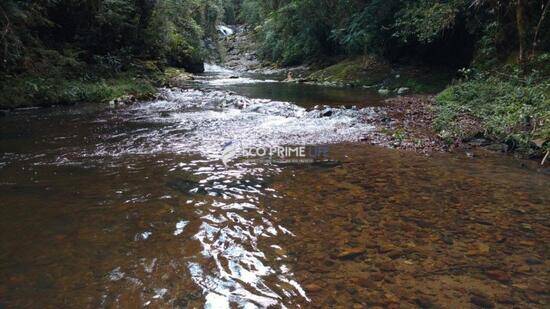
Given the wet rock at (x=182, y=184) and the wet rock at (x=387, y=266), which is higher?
the wet rock at (x=182, y=184)

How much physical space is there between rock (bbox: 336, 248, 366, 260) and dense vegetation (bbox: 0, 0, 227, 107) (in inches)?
420

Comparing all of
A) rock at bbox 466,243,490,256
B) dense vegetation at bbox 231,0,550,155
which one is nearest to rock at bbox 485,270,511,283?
rock at bbox 466,243,490,256

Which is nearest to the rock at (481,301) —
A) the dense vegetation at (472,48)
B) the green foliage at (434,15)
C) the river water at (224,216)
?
the river water at (224,216)

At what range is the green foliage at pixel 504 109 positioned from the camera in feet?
24.5

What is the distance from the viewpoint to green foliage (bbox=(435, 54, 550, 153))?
7469mm

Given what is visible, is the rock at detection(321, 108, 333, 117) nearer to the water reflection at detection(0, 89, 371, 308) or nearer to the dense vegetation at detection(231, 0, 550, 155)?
the water reflection at detection(0, 89, 371, 308)

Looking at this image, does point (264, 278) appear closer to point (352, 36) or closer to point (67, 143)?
point (67, 143)

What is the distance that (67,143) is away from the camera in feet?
26.6

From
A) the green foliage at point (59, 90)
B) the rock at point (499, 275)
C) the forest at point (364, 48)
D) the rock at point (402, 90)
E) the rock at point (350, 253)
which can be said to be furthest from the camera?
the rock at point (402, 90)

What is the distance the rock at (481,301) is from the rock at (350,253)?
1.01 m

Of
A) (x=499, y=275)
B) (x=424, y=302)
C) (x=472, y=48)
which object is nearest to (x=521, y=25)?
(x=472, y=48)

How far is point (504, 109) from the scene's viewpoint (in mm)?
8945

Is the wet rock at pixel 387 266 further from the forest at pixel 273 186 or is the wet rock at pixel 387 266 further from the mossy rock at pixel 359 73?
the mossy rock at pixel 359 73

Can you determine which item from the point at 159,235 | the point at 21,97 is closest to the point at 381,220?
the point at 159,235
